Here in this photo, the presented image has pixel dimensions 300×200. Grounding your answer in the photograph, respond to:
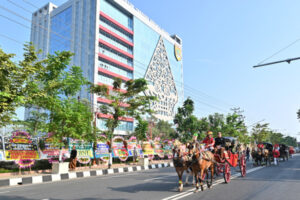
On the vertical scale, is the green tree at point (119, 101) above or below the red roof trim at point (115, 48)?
below

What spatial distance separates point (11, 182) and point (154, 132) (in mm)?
48988

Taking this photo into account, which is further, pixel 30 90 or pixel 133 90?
pixel 133 90

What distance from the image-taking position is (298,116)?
45.1m

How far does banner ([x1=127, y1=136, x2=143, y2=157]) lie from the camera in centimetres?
2291

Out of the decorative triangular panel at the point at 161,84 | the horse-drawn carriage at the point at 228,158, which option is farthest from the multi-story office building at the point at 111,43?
the horse-drawn carriage at the point at 228,158

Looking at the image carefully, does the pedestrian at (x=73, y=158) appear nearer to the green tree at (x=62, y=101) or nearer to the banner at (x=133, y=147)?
the green tree at (x=62, y=101)

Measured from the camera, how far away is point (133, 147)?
23344mm

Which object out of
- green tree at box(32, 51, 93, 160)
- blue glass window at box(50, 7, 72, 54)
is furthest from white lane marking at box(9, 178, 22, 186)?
blue glass window at box(50, 7, 72, 54)

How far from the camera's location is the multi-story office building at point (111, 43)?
2203 inches

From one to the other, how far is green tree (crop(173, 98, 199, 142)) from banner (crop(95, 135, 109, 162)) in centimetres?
1821

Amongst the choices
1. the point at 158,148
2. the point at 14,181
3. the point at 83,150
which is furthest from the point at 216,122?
the point at 14,181

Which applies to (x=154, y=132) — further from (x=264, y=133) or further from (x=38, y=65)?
(x=38, y=65)

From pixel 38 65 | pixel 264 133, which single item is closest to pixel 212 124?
pixel 264 133

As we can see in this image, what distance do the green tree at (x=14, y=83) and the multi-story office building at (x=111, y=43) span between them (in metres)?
32.3
